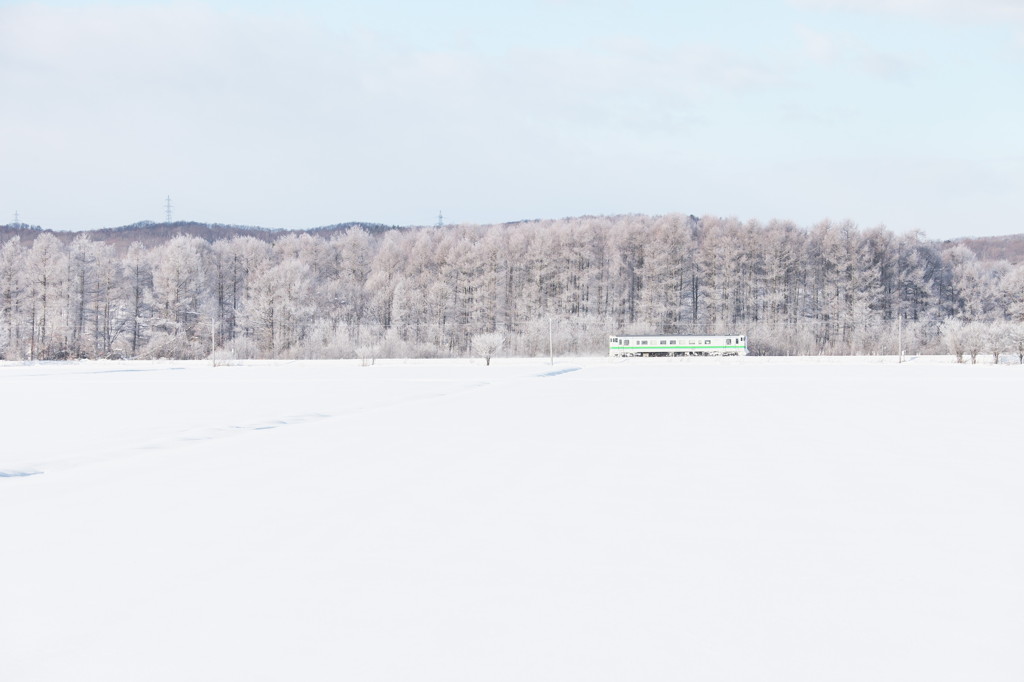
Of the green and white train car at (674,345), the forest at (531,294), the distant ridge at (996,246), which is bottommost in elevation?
the green and white train car at (674,345)

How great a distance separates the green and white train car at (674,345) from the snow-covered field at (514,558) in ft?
177

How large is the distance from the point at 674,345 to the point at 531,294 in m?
16.3

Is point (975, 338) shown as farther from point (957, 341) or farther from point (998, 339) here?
point (998, 339)

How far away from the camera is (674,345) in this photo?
66.6m

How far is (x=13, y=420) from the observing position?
51.2ft

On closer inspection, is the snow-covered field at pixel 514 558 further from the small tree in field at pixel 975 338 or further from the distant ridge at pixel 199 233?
the distant ridge at pixel 199 233

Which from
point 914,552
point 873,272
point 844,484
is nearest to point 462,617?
point 914,552

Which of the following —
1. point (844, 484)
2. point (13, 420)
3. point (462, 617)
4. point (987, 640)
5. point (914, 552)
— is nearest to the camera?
point (987, 640)

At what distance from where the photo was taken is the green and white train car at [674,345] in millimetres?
66000

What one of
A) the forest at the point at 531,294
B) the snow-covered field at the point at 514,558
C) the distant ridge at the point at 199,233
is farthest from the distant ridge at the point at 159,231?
the snow-covered field at the point at 514,558

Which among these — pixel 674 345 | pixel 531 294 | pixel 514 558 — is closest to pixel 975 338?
pixel 674 345

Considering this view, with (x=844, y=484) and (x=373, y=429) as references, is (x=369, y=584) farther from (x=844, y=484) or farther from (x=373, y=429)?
(x=373, y=429)

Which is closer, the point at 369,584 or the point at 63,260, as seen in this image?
the point at 369,584

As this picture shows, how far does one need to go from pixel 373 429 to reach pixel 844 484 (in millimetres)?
8111
